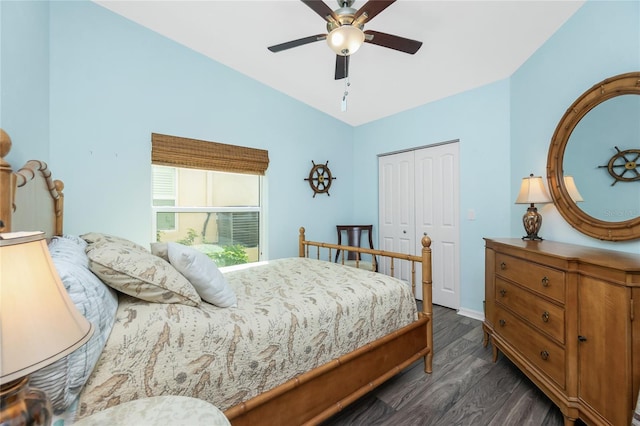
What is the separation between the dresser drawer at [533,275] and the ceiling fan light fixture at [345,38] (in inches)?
69.5

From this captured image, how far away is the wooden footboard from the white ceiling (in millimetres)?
1743

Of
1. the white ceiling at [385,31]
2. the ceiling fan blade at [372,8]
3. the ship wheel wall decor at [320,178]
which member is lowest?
the ship wheel wall decor at [320,178]

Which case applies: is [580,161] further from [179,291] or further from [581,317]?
[179,291]

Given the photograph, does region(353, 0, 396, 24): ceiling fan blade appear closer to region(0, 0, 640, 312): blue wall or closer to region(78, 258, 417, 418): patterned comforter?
region(0, 0, 640, 312): blue wall

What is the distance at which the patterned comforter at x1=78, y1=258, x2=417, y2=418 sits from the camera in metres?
0.98

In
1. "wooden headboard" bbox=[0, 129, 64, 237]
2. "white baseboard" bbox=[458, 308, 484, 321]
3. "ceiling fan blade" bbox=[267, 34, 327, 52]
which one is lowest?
"white baseboard" bbox=[458, 308, 484, 321]

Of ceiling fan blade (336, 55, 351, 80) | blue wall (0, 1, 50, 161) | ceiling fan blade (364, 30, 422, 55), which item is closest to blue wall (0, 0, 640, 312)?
blue wall (0, 1, 50, 161)

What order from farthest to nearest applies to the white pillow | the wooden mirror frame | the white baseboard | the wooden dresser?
the white baseboard, the wooden mirror frame, the white pillow, the wooden dresser

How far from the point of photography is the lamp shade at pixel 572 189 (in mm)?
1963

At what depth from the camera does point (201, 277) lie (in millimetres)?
1394

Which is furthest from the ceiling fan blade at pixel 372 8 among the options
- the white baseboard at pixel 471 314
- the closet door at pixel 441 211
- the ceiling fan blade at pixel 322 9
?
the white baseboard at pixel 471 314

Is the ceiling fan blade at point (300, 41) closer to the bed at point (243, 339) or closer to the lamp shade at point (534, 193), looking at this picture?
the bed at point (243, 339)

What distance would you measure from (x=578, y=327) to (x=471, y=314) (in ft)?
5.72

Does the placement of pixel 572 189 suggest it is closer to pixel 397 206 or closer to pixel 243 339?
pixel 397 206
